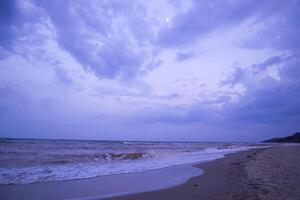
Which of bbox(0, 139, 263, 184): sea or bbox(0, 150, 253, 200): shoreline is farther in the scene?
bbox(0, 139, 263, 184): sea

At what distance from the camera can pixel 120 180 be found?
11.3 m

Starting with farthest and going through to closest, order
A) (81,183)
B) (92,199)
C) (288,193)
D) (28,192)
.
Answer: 1. (81,183)
2. (28,192)
3. (92,199)
4. (288,193)

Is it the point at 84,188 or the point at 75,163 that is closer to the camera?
the point at 84,188

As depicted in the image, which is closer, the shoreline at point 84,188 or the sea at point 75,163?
the shoreline at point 84,188

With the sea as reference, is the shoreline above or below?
below

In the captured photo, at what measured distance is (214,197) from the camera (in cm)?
760

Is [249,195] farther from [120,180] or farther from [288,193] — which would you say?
[120,180]

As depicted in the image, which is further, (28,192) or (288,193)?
(28,192)

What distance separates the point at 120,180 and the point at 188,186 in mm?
3293

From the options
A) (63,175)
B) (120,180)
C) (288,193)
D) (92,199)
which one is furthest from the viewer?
(63,175)

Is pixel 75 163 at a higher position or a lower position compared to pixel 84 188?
higher

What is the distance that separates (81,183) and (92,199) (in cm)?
293

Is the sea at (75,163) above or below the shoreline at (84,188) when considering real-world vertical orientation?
above

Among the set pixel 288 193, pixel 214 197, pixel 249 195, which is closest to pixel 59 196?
pixel 214 197
